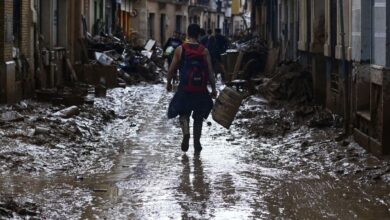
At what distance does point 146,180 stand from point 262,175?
4.35ft

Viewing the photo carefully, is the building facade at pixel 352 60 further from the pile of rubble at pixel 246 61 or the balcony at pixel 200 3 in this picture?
the balcony at pixel 200 3

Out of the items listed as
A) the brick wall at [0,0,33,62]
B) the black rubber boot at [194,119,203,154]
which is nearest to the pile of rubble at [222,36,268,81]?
the brick wall at [0,0,33,62]

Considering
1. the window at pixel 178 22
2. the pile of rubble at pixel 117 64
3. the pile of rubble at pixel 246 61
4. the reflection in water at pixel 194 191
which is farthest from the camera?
the window at pixel 178 22

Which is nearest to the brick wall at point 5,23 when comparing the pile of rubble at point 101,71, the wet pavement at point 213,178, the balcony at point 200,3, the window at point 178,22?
the pile of rubble at point 101,71

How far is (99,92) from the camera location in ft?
64.5

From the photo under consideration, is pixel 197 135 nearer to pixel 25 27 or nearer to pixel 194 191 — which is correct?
pixel 194 191

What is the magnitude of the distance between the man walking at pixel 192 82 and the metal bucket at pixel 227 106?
1.92 ft

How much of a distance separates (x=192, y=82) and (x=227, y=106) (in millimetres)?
1035

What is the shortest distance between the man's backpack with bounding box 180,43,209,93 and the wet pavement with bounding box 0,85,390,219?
3.02 feet

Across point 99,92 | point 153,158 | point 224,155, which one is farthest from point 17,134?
point 99,92

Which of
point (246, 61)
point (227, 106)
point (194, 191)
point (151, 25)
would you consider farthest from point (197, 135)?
point (151, 25)

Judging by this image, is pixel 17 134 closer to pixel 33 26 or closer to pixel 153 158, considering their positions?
pixel 153 158

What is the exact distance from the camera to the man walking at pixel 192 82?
10898 millimetres

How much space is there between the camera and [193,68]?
10898mm
